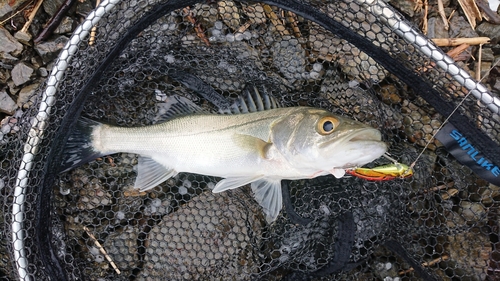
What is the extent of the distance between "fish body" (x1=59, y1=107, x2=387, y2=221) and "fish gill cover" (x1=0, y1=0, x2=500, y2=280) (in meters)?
0.15

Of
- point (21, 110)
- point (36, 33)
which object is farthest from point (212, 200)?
point (36, 33)

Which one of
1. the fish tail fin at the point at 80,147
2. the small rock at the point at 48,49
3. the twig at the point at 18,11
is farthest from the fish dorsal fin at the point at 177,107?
→ the twig at the point at 18,11

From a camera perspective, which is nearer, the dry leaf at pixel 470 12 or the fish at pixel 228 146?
the fish at pixel 228 146

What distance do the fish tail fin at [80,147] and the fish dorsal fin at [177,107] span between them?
54 cm

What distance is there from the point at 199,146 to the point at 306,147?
0.86 m

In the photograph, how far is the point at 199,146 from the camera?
3.16 meters

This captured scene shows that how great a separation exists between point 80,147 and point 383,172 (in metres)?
2.36

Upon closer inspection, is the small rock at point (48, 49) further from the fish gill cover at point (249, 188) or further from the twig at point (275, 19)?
the twig at point (275, 19)

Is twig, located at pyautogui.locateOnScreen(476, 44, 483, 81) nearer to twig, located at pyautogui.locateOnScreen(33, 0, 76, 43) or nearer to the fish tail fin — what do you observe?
the fish tail fin

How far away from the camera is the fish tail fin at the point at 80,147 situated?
10.4ft

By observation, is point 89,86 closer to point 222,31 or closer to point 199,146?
point 199,146

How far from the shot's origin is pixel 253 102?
327 centimetres

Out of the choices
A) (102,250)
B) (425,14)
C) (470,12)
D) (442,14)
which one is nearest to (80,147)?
(102,250)

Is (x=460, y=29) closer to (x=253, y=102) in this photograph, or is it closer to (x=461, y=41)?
(x=461, y=41)
